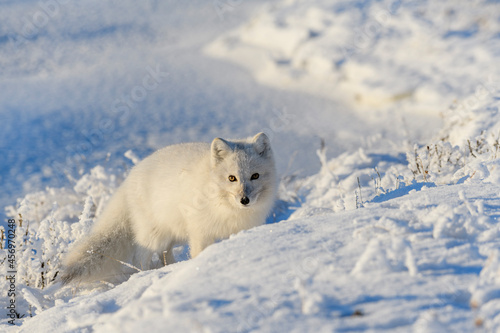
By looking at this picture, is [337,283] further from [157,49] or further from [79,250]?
[157,49]

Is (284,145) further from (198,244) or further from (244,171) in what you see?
(198,244)

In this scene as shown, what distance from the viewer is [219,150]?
317 centimetres

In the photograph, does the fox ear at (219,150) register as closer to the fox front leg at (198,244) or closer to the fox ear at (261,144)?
the fox ear at (261,144)

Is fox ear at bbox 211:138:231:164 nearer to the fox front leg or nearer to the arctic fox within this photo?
the arctic fox

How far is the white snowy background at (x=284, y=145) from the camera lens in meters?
1.45

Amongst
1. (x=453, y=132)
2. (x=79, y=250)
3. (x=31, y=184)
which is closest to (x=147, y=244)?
(x=79, y=250)

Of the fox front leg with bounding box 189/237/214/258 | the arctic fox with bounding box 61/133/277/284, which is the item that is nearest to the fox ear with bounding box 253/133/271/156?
the arctic fox with bounding box 61/133/277/284

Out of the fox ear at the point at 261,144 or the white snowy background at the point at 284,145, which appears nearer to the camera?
the white snowy background at the point at 284,145

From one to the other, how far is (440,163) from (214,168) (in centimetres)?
234

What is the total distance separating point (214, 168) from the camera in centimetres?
313

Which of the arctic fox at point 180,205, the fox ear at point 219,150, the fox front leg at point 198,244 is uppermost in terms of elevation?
the fox ear at point 219,150

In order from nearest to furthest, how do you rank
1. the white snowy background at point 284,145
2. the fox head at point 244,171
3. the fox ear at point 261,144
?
the white snowy background at point 284,145 < the fox head at point 244,171 < the fox ear at point 261,144

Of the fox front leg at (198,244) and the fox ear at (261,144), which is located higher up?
the fox ear at (261,144)

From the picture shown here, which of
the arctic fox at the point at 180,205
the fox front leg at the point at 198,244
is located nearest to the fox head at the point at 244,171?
the arctic fox at the point at 180,205
